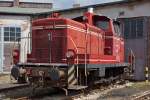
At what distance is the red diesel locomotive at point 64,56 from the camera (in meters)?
13.3

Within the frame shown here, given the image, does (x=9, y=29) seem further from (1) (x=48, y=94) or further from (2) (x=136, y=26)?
(1) (x=48, y=94)

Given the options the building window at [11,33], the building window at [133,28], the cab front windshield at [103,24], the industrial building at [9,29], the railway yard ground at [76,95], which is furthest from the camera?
the building window at [11,33]

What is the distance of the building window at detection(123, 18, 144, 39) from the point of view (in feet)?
73.7

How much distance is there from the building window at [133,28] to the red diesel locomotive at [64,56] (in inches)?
275

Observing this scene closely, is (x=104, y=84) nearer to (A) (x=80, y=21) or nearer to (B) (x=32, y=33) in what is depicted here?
(A) (x=80, y=21)

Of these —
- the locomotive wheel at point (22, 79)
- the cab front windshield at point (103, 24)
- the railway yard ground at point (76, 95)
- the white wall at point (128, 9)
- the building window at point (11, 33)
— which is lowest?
the railway yard ground at point (76, 95)

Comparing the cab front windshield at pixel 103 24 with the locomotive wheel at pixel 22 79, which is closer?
the locomotive wheel at pixel 22 79

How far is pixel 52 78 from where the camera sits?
1298cm

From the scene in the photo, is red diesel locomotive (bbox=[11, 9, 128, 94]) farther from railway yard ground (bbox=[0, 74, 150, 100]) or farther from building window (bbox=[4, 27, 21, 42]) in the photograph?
building window (bbox=[4, 27, 21, 42])

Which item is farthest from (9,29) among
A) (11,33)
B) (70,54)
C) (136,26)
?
(70,54)

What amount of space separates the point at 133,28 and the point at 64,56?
32.5ft

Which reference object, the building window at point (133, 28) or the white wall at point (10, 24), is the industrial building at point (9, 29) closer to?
the white wall at point (10, 24)

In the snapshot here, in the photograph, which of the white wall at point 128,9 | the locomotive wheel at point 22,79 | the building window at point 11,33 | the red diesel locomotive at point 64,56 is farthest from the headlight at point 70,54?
the building window at point 11,33

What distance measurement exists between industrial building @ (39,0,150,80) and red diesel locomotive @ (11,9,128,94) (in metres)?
6.58
